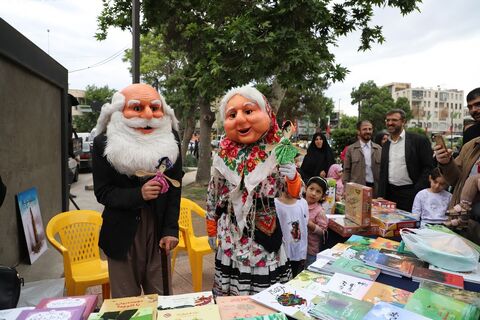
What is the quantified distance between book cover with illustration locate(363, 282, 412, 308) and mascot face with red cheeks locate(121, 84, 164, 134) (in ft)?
5.09

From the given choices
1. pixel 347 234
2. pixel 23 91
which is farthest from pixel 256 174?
pixel 23 91

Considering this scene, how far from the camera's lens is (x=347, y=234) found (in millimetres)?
2648

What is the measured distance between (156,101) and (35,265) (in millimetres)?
3173

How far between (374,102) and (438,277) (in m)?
43.6

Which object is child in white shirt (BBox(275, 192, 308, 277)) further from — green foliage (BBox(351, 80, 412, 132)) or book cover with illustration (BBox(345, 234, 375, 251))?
green foliage (BBox(351, 80, 412, 132))

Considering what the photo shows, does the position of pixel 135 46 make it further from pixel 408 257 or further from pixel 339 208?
pixel 408 257

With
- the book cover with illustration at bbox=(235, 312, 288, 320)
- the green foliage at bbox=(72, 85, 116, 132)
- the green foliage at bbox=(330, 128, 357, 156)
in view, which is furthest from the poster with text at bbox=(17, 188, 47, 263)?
the green foliage at bbox=(72, 85, 116, 132)

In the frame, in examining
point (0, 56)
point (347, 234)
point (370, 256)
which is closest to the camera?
point (370, 256)

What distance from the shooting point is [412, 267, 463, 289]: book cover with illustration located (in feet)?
5.50

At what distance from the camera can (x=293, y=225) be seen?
8.80 feet

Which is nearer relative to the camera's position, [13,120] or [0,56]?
[0,56]

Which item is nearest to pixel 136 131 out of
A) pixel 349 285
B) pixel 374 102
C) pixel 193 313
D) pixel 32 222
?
pixel 193 313

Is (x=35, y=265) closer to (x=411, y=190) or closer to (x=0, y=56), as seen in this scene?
(x=0, y=56)

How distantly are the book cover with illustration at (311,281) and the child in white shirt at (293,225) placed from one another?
2.92ft
